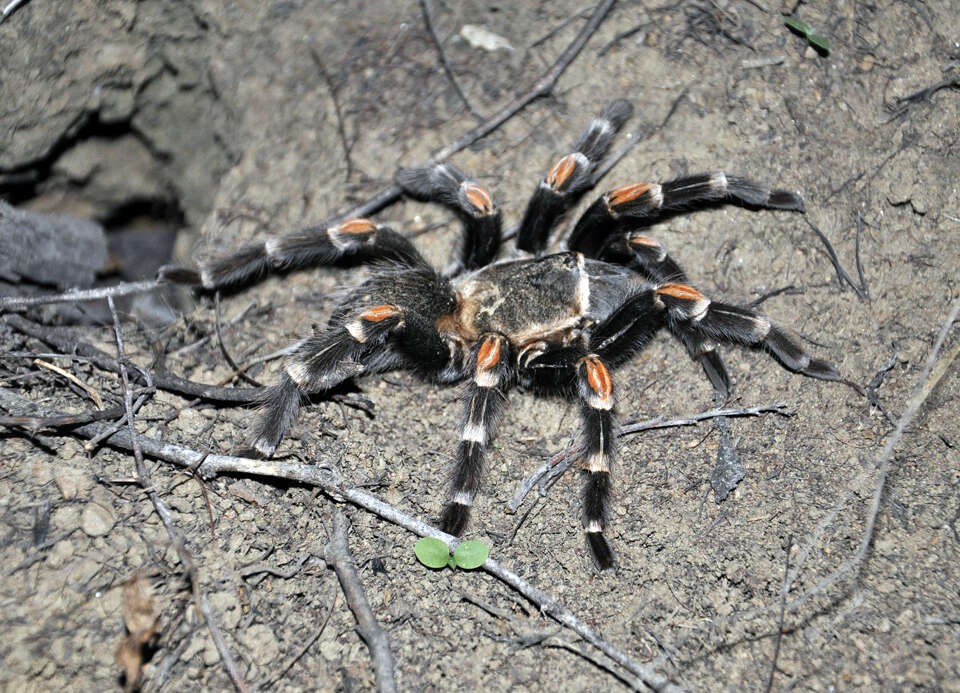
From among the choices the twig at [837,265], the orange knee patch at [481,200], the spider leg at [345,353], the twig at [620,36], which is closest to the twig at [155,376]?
the spider leg at [345,353]

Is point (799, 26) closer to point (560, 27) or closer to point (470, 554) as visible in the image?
point (560, 27)

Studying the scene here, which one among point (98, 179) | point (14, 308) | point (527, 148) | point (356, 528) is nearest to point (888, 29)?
point (527, 148)

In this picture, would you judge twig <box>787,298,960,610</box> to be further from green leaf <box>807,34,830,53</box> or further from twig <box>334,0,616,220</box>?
twig <box>334,0,616,220</box>

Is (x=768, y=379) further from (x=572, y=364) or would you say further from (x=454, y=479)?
(x=454, y=479)

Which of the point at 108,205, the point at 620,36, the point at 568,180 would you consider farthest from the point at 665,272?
the point at 108,205

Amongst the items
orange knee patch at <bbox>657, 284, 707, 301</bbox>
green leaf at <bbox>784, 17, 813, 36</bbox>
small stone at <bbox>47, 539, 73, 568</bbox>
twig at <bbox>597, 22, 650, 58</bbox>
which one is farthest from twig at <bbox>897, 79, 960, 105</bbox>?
small stone at <bbox>47, 539, 73, 568</bbox>

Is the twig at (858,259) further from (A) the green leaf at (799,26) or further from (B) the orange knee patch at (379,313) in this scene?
(B) the orange knee patch at (379,313)

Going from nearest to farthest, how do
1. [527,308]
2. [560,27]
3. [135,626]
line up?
[135,626] → [527,308] → [560,27]
